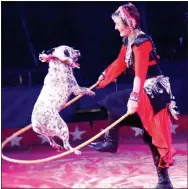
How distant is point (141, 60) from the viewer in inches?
112

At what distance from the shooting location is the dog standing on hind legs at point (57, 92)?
352 centimetres

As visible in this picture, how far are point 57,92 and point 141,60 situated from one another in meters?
0.99

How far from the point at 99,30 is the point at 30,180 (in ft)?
6.00

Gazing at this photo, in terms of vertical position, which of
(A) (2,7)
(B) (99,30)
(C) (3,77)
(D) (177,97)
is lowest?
(D) (177,97)

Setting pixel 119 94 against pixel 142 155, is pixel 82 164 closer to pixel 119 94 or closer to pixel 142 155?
pixel 142 155

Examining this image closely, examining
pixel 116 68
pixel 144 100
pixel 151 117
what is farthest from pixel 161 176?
pixel 116 68

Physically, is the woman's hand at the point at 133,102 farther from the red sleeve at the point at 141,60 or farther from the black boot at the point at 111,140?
the black boot at the point at 111,140

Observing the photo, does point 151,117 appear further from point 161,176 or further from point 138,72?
point 161,176

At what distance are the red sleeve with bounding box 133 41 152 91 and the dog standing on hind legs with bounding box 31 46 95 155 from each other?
855mm

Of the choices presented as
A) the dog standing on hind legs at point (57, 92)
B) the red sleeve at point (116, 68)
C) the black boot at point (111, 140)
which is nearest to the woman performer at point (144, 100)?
the black boot at point (111, 140)

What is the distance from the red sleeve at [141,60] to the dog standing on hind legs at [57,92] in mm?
855

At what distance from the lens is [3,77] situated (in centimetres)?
432

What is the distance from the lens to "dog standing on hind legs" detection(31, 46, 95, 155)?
3523 millimetres

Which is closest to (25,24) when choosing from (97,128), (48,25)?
(48,25)
